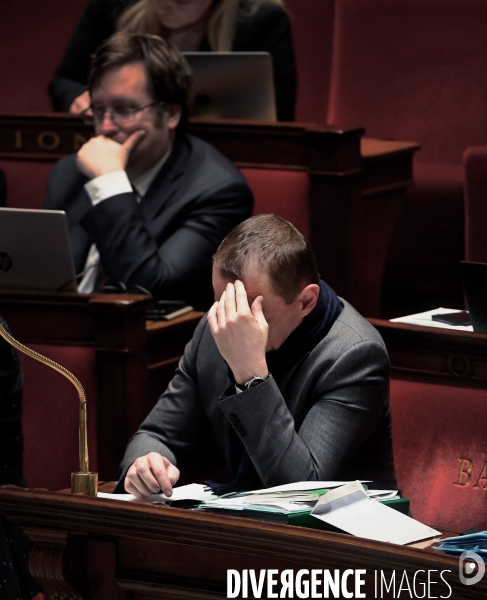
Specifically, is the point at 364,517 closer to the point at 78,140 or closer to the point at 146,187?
the point at 146,187

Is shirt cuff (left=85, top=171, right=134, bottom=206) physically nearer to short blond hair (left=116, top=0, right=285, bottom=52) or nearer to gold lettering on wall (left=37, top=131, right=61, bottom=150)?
gold lettering on wall (left=37, top=131, right=61, bottom=150)

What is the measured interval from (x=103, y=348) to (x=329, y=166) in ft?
2.23

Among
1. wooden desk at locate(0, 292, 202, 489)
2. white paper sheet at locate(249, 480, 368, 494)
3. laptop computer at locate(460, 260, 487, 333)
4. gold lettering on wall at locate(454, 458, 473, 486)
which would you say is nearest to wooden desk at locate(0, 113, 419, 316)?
wooden desk at locate(0, 292, 202, 489)

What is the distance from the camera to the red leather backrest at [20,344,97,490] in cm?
173

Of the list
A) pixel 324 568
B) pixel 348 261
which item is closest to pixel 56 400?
pixel 348 261

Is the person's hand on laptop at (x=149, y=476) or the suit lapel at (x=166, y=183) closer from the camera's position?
the person's hand on laptop at (x=149, y=476)

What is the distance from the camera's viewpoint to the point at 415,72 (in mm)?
2664

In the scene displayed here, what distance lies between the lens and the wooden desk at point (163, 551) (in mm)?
952

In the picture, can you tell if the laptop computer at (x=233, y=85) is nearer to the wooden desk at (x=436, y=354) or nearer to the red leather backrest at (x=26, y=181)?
the red leather backrest at (x=26, y=181)

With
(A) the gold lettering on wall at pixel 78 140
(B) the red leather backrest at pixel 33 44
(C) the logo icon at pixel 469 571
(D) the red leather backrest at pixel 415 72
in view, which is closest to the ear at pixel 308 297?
(C) the logo icon at pixel 469 571

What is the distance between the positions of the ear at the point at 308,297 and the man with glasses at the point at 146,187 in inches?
28.3

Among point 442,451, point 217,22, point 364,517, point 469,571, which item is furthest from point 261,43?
point 469,571

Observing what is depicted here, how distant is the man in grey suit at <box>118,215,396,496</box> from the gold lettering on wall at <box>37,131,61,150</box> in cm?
108

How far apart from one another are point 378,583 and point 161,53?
1406 mm
